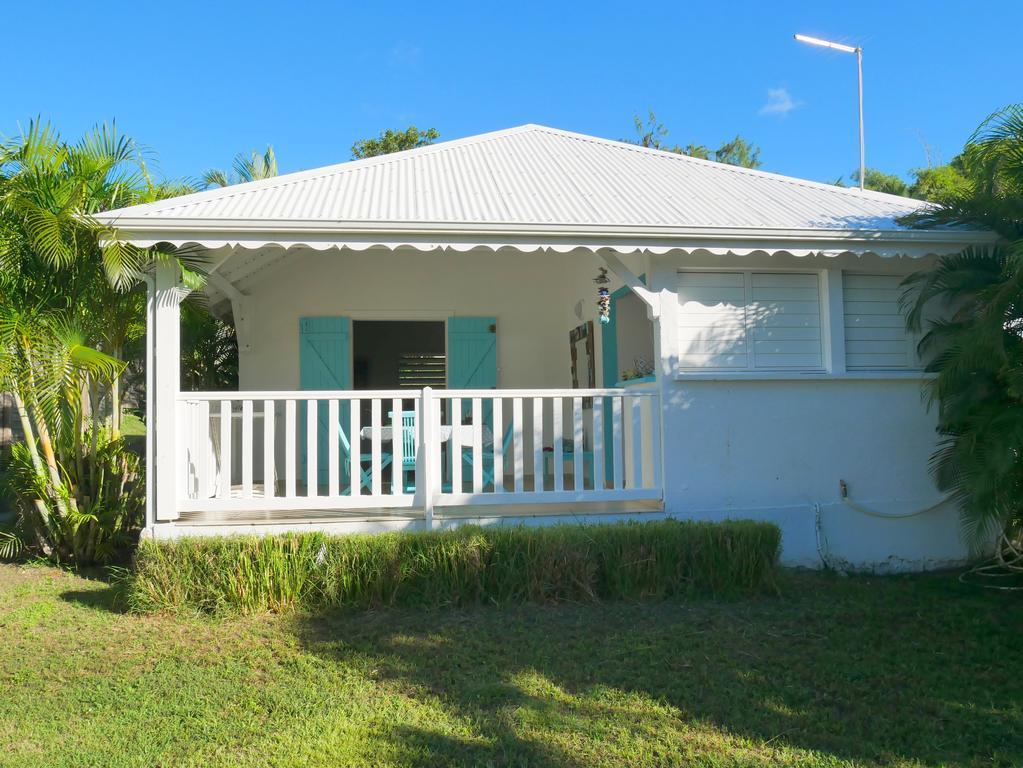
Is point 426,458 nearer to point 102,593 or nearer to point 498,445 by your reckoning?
point 498,445

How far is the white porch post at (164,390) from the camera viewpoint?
5.98 m

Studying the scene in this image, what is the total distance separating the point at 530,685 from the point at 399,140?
75.3 feet

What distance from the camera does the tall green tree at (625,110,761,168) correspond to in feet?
101

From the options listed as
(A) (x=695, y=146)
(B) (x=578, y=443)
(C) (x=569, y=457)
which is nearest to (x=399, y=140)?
(A) (x=695, y=146)

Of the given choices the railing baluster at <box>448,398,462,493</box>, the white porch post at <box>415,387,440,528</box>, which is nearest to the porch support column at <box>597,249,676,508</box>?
the railing baluster at <box>448,398,462,493</box>

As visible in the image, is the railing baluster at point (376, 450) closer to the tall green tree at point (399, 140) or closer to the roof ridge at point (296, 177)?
the roof ridge at point (296, 177)

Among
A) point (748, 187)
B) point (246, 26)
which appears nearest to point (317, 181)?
point (748, 187)

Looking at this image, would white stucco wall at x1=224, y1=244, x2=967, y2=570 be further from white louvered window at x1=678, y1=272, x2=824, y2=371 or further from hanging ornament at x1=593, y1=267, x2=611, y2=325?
hanging ornament at x1=593, y1=267, x2=611, y2=325

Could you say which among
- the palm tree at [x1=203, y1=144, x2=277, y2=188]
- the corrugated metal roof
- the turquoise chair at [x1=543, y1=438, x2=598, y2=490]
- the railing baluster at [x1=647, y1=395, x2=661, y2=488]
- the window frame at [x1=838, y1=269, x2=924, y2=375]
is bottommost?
the turquoise chair at [x1=543, y1=438, x2=598, y2=490]

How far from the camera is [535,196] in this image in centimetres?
722

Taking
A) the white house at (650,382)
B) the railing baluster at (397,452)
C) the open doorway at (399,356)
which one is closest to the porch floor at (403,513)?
the white house at (650,382)

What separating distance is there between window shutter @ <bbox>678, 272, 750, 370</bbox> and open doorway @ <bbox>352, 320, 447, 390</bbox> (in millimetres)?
8275

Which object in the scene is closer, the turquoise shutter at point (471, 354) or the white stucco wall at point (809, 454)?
the white stucco wall at point (809, 454)

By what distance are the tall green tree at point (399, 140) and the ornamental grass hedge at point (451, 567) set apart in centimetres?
2101
